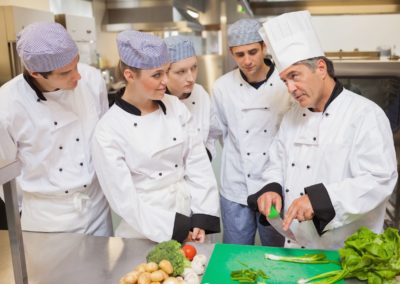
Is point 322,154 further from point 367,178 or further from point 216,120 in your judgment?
point 216,120

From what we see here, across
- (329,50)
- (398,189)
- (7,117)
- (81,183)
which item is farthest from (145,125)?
(329,50)

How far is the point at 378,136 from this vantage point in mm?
1294

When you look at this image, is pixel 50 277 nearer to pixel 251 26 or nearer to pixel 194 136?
pixel 194 136

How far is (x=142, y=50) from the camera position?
A: 1.33 meters

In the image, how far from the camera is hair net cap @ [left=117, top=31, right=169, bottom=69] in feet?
4.36

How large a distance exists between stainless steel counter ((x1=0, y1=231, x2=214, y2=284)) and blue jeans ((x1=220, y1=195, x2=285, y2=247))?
0.65 meters

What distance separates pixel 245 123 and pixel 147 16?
137 inches

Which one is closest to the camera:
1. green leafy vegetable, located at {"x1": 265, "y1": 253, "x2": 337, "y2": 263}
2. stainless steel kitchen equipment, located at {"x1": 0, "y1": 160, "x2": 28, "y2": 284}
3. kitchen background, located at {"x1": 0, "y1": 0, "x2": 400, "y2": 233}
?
stainless steel kitchen equipment, located at {"x1": 0, "y1": 160, "x2": 28, "y2": 284}

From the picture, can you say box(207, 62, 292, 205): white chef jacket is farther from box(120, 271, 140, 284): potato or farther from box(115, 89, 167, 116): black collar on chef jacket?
box(120, 271, 140, 284): potato

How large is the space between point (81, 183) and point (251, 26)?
98 centimetres

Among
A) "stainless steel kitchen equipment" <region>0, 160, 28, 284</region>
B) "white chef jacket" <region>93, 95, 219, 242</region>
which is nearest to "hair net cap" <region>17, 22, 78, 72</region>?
"white chef jacket" <region>93, 95, 219, 242</region>

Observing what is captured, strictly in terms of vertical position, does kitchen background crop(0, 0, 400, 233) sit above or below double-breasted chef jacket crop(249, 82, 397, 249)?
above

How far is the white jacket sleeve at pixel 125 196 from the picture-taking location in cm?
133

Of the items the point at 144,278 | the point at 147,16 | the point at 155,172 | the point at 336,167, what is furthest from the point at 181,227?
the point at 147,16
